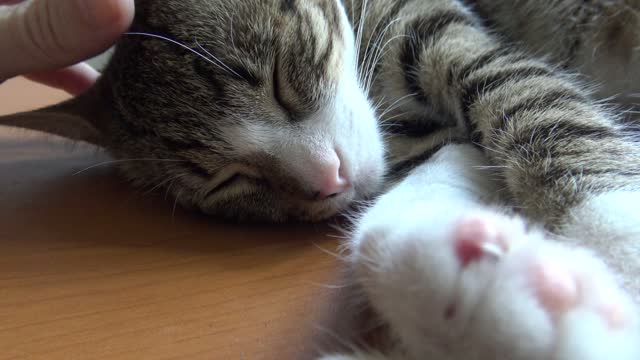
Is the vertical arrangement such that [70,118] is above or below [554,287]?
above

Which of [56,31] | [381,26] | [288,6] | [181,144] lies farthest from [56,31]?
[381,26]

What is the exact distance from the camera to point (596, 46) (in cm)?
115

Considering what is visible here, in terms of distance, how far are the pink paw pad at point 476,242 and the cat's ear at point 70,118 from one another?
0.92 m

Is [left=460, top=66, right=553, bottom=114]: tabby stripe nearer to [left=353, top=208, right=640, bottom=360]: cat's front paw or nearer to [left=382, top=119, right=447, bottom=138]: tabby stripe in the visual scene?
[left=382, top=119, right=447, bottom=138]: tabby stripe

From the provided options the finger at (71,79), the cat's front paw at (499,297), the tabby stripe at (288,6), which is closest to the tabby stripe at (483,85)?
the tabby stripe at (288,6)

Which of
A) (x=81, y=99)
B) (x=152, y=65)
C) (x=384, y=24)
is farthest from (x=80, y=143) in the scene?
(x=384, y=24)

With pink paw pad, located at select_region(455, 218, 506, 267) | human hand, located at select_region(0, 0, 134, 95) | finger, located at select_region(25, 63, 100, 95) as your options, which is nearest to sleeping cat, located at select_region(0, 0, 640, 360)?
pink paw pad, located at select_region(455, 218, 506, 267)

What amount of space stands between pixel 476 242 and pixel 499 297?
0.05 meters

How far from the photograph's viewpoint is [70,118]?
1180mm

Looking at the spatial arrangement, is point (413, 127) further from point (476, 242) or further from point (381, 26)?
point (476, 242)

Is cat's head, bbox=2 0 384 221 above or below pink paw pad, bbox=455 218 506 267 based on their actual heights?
above

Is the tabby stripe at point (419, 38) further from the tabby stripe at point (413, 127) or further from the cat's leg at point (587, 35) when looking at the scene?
the cat's leg at point (587, 35)

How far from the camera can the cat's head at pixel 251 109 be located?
0.94 m

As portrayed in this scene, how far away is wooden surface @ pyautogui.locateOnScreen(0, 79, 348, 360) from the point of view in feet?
2.11
